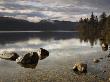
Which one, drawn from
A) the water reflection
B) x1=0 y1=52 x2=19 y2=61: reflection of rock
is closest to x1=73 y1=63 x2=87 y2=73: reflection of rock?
x1=0 y1=52 x2=19 y2=61: reflection of rock

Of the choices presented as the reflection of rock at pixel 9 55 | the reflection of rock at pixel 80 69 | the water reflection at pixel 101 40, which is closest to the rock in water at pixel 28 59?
the reflection of rock at pixel 9 55

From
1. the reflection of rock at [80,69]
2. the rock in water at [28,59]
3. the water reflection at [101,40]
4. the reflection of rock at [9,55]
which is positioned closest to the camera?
the reflection of rock at [80,69]

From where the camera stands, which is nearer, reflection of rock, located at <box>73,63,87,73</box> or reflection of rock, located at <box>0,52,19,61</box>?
reflection of rock, located at <box>73,63,87,73</box>

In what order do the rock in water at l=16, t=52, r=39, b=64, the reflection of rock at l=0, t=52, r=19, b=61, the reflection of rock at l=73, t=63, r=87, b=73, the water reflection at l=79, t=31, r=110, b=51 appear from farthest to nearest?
the water reflection at l=79, t=31, r=110, b=51 < the reflection of rock at l=0, t=52, r=19, b=61 < the rock in water at l=16, t=52, r=39, b=64 < the reflection of rock at l=73, t=63, r=87, b=73

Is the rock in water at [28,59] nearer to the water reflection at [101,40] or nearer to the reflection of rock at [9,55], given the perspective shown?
the reflection of rock at [9,55]

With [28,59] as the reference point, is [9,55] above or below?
below

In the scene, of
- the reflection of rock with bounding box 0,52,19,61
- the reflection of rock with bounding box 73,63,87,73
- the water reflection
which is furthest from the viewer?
the water reflection

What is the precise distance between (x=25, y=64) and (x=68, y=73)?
10482mm

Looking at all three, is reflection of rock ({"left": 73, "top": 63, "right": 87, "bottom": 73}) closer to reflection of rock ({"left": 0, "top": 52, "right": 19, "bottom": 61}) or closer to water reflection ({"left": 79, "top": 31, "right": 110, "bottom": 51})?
Answer: reflection of rock ({"left": 0, "top": 52, "right": 19, "bottom": 61})

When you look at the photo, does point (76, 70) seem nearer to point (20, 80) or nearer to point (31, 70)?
point (31, 70)

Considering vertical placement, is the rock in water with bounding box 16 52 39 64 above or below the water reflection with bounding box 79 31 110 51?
above

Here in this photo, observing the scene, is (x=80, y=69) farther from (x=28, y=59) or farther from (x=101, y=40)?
(x=101, y=40)

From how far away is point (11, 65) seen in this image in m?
41.0

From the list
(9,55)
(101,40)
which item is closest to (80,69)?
(9,55)
